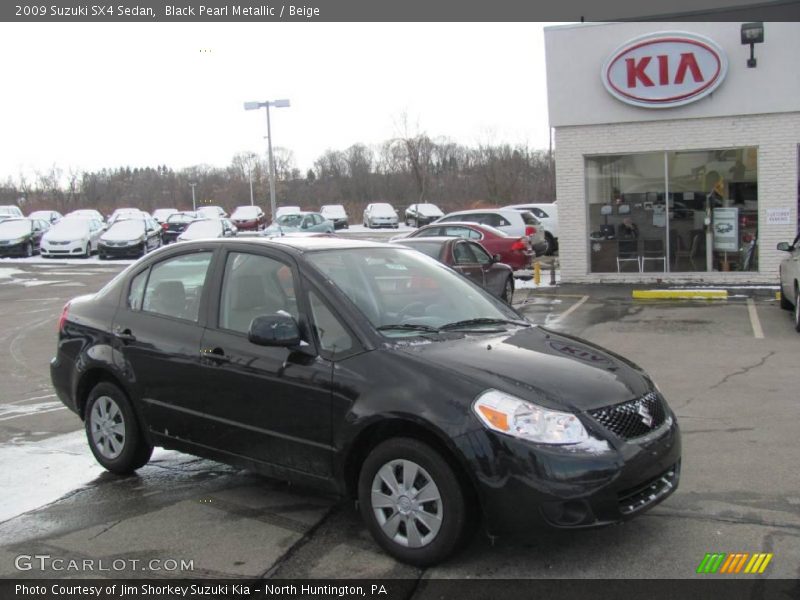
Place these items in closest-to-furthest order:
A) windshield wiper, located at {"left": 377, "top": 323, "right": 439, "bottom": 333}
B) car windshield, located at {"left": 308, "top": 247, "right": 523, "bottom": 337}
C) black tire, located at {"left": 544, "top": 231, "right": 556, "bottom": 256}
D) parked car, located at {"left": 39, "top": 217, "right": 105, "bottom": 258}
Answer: windshield wiper, located at {"left": 377, "top": 323, "right": 439, "bottom": 333}, car windshield, located at {"left": 308, "top": 247, "right": 523, "bottom": 337}, black tire, located at {"left": 544, "top": 231, "right": 556, "bottom": 256}, parked car, located at {"left": 39, "top": 217, "right": 105, "bottom": 258}

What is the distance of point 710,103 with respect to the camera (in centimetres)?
1619

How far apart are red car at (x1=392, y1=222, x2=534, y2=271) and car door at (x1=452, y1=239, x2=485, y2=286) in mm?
4025

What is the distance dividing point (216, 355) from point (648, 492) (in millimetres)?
2654

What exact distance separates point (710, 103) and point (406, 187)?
56.7 meters

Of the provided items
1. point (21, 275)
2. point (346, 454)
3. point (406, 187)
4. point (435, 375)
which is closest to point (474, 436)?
point (435, 375)

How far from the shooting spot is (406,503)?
3.93m

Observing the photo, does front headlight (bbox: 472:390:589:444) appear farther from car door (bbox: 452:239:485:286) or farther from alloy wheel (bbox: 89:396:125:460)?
car door (bbox: 452:239:485:286)

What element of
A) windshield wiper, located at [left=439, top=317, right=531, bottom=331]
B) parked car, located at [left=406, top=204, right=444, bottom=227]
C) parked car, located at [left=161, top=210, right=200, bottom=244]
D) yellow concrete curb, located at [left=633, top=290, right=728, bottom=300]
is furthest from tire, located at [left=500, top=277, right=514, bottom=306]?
parked car, located at [left=406, top=204, right=444, bottom=227]

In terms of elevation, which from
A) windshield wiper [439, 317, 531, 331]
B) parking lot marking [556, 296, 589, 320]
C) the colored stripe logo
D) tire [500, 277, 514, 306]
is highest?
windshield wiper [439, 317, 531, 331]

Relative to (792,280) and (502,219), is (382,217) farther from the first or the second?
(792,280)

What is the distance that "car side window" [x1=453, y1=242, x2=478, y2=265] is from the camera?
1309 cm

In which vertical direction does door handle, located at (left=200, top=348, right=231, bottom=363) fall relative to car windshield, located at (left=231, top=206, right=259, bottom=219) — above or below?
below

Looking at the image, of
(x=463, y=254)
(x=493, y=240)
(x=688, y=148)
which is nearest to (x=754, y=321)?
(x=463, y=254)

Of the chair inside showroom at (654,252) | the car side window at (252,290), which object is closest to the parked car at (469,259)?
the chair inside showroom at (654,252)
